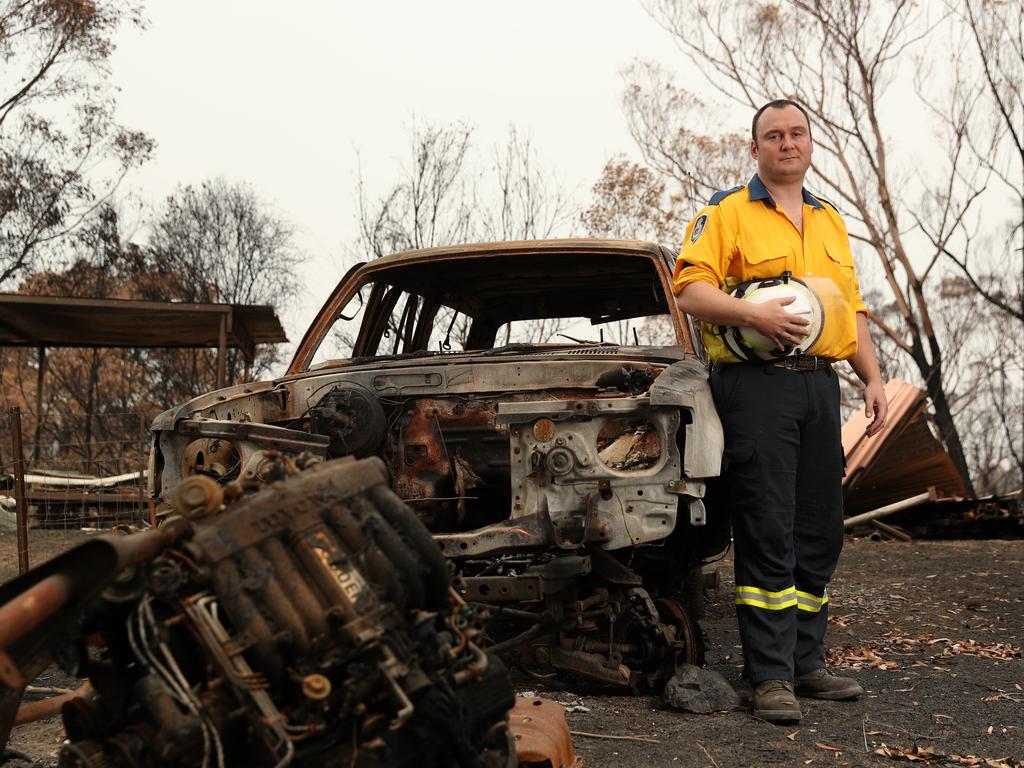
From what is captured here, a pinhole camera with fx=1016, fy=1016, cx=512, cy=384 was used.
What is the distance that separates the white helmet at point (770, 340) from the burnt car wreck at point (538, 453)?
0.70 ft

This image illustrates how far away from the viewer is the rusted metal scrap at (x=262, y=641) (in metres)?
2.07

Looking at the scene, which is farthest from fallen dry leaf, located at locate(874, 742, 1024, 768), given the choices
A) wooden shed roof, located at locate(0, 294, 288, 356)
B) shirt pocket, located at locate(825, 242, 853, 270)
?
wooden shed roof, located at locate(0, 294, 288, 356)

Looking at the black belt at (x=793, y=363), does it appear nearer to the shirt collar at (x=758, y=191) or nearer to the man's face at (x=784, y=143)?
the shirt collar at (x=758, y=191)

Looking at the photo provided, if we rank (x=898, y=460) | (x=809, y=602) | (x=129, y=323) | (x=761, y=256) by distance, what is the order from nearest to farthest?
1. (x=761, y=256)
2. (x=809, y=602)
3. (x=898, y=460)
4. (x=129, y=323)

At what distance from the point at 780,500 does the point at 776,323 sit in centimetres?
70

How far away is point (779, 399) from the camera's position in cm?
403

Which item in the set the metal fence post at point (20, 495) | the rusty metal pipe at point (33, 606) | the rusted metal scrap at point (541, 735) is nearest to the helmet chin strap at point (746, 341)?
the rusted metal scrap at point (541, 735)

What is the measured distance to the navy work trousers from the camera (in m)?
3.98

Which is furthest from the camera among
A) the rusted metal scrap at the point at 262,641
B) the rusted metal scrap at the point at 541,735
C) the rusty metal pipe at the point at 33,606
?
the rusted metal scrap at the point at 541,735

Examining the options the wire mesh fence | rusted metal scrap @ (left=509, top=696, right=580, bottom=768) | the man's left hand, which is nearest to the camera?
rusted metal scrap @ (left=509, top=696, right=580, bottom=768)

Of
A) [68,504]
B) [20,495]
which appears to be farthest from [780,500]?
[68,504]

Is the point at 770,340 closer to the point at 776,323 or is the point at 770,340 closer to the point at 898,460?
the point at 776,323

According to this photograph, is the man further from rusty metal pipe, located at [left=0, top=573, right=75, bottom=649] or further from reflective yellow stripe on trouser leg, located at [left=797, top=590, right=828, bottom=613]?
rusty metal pipe, located at [left=0, top=573, right=75, bottom=649]

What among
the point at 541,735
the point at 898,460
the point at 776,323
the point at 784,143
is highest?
the point at 784,143
